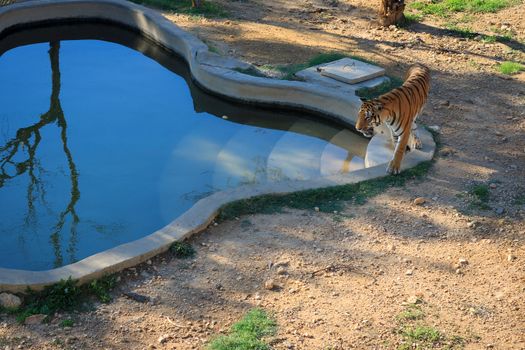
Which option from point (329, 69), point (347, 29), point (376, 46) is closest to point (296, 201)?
point (329, 69)

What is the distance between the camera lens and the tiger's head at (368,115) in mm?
6816

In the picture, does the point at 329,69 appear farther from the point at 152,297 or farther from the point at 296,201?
the point at 152,297

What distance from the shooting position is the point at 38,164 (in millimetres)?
8133

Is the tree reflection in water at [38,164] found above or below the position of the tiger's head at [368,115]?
below

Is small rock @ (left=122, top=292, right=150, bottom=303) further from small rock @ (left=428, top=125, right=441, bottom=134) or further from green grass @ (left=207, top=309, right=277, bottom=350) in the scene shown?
small rock @ (left=428, top=125, right=441, bottom=134)

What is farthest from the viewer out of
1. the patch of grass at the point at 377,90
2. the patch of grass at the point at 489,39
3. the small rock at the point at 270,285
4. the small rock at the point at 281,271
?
the patch of grass at the point at 489,39

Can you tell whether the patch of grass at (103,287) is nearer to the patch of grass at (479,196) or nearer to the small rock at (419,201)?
the small rock at (419,201)

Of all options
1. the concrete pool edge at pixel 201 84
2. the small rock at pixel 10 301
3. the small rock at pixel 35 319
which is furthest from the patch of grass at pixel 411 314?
the small rock at pixel 10 301

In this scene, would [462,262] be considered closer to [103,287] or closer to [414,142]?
[414,142]

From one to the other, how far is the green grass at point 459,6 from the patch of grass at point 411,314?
7.51 m

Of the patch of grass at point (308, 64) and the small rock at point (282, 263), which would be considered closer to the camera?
the small rock at point (282, 263)

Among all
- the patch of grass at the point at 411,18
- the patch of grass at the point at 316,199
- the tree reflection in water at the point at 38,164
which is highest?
the patch of grass at the point at 411,18

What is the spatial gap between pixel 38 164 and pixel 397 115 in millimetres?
4033

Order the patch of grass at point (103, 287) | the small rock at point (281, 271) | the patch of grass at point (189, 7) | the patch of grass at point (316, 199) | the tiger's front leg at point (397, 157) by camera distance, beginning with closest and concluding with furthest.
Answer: the patch of grass at point (103, 287)
the small rock at point (281, 271)
the patch of grass at point (316, 199)
the tiger's front leg at point (397, 157)
the patch of grass at point (189, 7)
